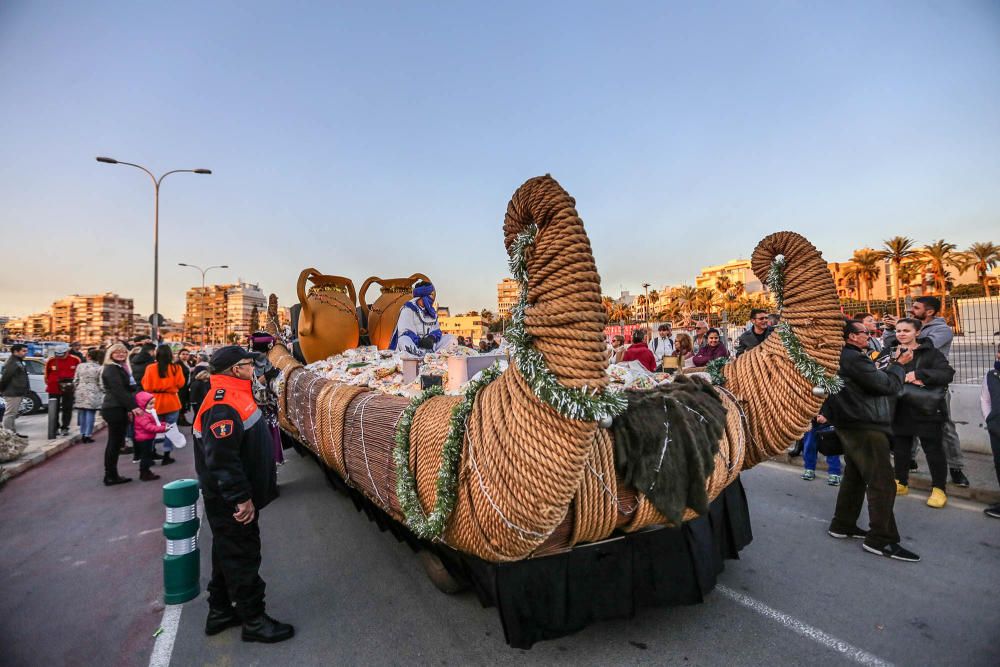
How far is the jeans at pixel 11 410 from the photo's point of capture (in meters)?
7.95

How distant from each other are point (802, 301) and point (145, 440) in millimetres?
7003

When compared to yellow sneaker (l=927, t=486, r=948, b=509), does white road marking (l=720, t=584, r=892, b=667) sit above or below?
below

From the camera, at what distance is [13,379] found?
25.8 ft

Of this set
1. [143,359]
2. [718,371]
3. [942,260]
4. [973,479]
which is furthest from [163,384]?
[942,260]

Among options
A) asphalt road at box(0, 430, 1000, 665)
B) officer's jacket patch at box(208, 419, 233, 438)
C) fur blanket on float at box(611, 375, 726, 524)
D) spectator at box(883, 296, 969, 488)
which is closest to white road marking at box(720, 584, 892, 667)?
asphalt road at box(0, 430, 1000, 665)

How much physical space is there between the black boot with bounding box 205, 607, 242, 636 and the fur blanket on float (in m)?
2.40

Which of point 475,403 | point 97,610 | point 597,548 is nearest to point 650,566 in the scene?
point 597,548

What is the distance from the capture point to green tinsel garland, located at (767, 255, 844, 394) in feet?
7.31

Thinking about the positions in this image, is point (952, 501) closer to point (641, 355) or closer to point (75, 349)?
point (641, 355)

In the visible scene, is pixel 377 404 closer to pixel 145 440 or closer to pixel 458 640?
pixel 458 640

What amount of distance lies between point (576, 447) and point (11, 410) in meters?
10.8

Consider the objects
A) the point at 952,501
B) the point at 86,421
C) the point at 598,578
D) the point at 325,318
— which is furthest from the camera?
the point at 86,421

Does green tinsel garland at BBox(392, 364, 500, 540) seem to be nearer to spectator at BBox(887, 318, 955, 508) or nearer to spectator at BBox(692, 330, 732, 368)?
spectator at BBox(887, 318, 955, 508)

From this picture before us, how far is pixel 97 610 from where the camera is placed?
9.49ft
